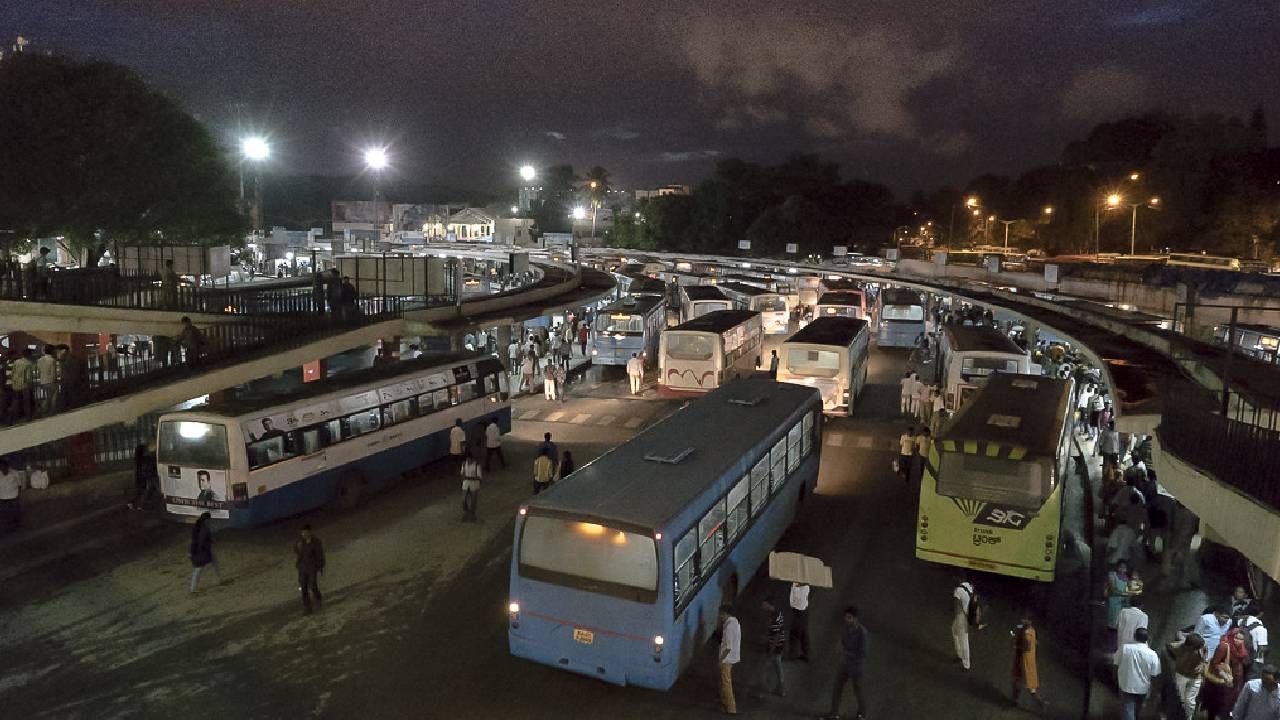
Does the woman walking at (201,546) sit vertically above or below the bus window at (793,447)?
below

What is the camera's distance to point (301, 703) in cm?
951

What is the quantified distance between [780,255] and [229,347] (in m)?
74.3

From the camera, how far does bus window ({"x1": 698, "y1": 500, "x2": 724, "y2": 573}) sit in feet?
33.8

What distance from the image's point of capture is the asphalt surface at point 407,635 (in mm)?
9609

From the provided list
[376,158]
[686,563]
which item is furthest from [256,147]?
[686,563]

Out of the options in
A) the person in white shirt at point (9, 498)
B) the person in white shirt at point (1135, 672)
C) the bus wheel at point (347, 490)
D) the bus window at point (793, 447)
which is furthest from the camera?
the bus wheel at point (347, 490)

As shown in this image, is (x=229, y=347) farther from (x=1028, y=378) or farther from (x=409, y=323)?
(x=1028, y=378)

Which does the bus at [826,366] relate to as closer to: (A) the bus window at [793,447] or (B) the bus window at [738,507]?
(A) the bus window at [793,447]

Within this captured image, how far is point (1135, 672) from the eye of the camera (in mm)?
8844

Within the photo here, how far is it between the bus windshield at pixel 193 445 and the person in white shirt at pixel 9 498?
9.49 feet

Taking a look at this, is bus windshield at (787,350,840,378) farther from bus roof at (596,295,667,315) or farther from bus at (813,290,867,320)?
bus at (813,290,867,320)

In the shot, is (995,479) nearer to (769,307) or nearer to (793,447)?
(793,447)

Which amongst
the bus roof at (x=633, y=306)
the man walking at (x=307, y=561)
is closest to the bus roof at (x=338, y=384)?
the man walking at (x=307, y=561)

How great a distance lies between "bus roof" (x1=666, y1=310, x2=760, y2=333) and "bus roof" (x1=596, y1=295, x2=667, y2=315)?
3091 mm
